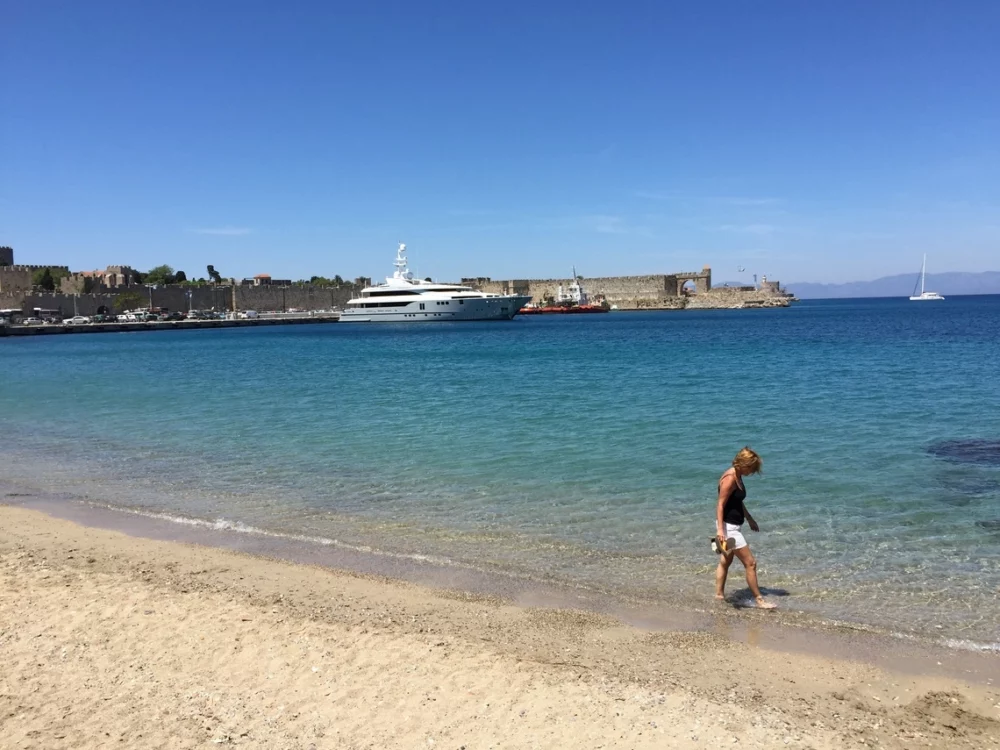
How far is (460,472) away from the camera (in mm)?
10250

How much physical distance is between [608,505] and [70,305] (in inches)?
3333

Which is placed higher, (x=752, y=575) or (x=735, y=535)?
(x=735, y=535)

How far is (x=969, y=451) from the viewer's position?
431 inches

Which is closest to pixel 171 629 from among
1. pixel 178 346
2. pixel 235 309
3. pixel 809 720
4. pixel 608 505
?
pixel 809 720

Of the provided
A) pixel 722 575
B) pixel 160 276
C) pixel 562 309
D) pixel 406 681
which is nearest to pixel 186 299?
pixel 160 276

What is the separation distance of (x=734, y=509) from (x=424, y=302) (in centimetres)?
6732

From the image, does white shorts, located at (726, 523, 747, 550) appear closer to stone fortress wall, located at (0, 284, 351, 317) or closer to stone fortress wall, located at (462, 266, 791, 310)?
stone fortress wall, located at (0, 284, 351, 317)

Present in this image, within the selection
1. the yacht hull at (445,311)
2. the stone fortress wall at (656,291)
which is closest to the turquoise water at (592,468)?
the yacht hull at (445,311)

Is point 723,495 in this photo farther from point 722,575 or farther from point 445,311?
point 445,311

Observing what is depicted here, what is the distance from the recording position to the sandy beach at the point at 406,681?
147 inches

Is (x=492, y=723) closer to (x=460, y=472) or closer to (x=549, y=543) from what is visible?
(x=549, y=543)

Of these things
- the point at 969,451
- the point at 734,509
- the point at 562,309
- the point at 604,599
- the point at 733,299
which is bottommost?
the point at 604,599

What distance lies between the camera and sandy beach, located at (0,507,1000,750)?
373 centimetres

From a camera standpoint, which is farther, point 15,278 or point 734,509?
point 15,278
